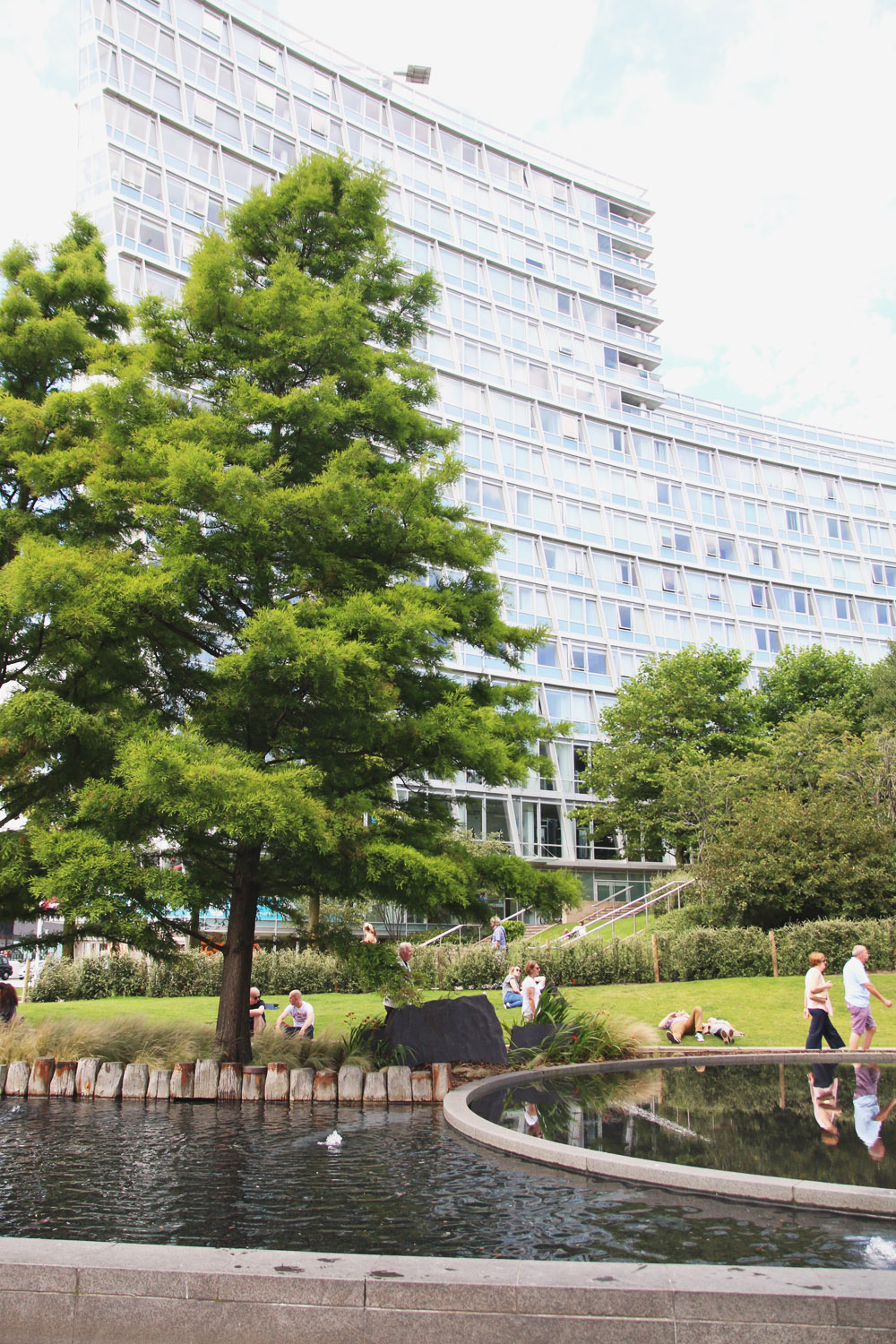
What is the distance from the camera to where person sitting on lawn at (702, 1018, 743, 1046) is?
15320 mm

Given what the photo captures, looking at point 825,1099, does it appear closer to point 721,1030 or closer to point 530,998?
point 530,998

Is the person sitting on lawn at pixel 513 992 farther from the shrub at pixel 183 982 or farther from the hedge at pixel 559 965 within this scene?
the shrub at pixel 183 982

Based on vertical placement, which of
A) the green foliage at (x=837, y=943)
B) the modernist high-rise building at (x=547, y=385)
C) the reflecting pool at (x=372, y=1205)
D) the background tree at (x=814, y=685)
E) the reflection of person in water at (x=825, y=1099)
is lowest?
the reflection of person in water at (x=825, y=1099)

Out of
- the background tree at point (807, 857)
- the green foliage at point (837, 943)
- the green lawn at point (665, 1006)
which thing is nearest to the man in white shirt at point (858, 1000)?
the green lawn at point (665, 1006)

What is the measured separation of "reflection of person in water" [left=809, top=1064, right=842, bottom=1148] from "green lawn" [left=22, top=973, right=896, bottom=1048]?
320 centimetres

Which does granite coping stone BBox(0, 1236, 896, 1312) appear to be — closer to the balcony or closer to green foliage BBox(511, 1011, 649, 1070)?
green foliage BBox(511, 1011, 649, 1070)

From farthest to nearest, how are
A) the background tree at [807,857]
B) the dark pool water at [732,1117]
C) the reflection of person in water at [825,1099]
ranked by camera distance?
the background tree at [807,857], the reflection of person in water at [825,1099], the dark pool water at [732,1117]

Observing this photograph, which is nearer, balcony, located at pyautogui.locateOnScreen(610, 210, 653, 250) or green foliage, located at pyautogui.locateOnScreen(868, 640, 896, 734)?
green foliage, located at pyautogui.locateOnScreen(868, 640, 896, 734)

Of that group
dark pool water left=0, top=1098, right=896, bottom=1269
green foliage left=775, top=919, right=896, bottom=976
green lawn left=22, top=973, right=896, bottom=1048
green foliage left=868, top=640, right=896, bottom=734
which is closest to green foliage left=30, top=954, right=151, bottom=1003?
green lawn left=22, top=973, right=896, bottom=1048

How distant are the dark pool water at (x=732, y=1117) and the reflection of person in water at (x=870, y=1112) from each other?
0.03 feet

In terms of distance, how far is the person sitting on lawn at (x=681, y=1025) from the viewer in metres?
15.3

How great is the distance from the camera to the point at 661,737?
135 ft

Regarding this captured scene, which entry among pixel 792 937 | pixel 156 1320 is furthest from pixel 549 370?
pixel 156 1320

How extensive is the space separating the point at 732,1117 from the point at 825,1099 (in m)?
1.67
